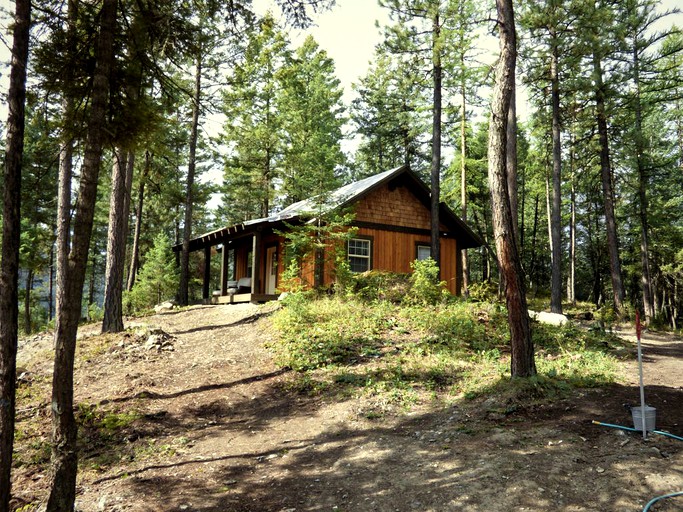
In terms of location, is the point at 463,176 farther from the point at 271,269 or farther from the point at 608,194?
the point at 271,269

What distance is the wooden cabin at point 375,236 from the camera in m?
17.9

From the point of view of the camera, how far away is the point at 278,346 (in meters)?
11.3

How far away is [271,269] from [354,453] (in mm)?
14991

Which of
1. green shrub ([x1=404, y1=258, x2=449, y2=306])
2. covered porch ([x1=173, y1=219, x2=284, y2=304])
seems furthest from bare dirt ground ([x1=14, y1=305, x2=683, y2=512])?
covered porch ([x1=173, y1=219, x2=284, y2=304])

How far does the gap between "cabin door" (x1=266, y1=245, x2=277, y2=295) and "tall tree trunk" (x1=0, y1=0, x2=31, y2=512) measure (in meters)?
14.7

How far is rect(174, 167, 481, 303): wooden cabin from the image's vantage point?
17.9 meters

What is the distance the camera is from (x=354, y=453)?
6121mm

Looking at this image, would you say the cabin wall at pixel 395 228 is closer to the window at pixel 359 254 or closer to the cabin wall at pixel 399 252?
the cabin wall at pixel 399 252

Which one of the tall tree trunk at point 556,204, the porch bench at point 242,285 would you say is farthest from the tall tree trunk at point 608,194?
the porch bench at point 242,285

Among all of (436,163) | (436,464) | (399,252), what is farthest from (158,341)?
(436,163)

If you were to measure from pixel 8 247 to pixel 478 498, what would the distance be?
5.74 metres

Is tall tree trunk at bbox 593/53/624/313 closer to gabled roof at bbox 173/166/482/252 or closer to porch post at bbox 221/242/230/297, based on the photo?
gabled roof at bbox 173/166/482/252

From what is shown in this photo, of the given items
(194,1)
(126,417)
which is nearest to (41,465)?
(126,417)

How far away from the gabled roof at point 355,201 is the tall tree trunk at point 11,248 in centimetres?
1075
